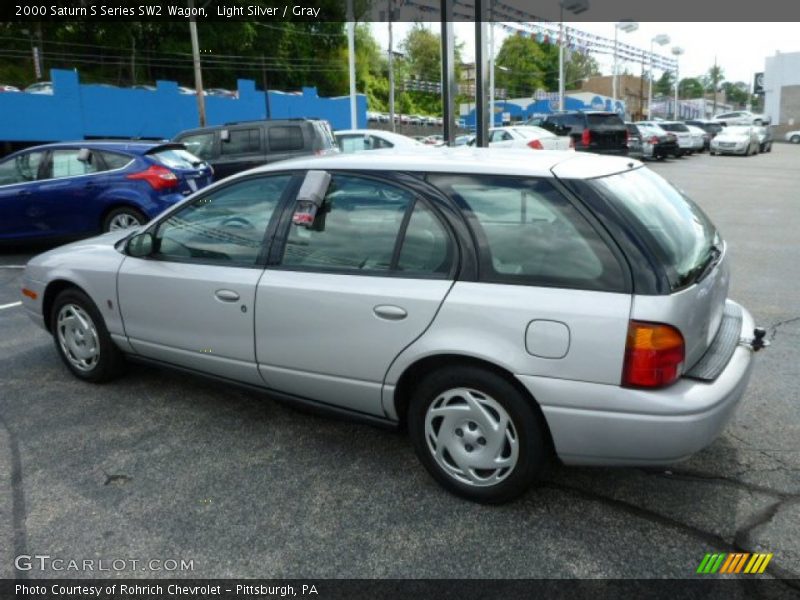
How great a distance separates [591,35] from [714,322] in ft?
178

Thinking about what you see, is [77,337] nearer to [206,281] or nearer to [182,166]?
[206,281]

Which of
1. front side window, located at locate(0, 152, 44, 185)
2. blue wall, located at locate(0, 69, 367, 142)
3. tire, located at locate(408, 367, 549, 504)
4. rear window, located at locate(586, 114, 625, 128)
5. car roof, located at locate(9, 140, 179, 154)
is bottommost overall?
tire, located at locate(408, 367, 549, 504)

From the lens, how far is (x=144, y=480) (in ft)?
11.0

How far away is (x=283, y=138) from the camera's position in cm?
1232

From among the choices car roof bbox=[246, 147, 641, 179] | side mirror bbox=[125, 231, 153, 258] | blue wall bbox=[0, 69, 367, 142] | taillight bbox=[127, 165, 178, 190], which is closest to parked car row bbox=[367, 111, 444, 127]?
blue wall bbox=[0, 69, 367, 142]

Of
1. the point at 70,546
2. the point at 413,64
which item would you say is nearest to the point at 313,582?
the point at 70,546

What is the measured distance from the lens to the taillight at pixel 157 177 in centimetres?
878

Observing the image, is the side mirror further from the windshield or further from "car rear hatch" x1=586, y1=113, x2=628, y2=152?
"car rear hatch" x1=586, y1=113, x2=628, y2=152

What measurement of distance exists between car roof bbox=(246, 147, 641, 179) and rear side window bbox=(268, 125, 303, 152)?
8.80 m

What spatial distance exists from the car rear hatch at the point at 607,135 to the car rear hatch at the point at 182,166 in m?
15.5

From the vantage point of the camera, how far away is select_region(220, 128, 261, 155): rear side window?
12.4 metres

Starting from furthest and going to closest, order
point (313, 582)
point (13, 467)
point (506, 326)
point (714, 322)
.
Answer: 1. point (13, 467)
2. point (714, 322)
3. point (506, 326)
4. point (313, 582)

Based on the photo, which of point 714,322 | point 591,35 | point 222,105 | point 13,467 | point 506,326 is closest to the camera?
point 506,326

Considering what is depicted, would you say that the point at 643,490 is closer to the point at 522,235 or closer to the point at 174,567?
the point at 522,235
